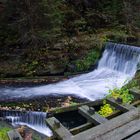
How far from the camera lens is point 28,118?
958 centimetres

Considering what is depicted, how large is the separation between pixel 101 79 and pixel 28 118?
4.98m

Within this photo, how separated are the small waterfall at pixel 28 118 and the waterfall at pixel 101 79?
1647mm

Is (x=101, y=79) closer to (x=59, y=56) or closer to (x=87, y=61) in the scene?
(x=87, y=61)

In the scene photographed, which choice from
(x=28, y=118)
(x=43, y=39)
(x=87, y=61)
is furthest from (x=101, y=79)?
(x=28, y=118)

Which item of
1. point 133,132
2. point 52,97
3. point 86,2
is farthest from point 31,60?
point 133,132

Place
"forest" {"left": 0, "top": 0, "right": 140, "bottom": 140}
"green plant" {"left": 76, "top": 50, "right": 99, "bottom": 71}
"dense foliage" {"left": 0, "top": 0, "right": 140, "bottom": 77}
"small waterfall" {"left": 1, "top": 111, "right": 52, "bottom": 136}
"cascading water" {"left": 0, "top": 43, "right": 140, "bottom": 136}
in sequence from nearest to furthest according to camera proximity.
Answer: "small waterfall" {"left": 1, "top": 111, "right": 52, "bottom": 136}
"forest" {"left": 0, "top": 0, "right": 140, "bottom": 140}
"cascading water" {"left": 0, "top": 43, "right": 140, "bottom": 136}
"dense foliage" {"left": 0, "top": 0, "right": 140, "bottom": 77}
"green plant" {"left": 76, "top": 50, "right": 99, "bottom": 71}

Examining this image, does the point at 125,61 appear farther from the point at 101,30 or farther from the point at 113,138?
the point at 113,138

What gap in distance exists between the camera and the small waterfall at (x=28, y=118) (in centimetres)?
932

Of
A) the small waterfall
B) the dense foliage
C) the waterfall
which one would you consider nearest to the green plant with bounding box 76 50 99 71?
the dense foliage

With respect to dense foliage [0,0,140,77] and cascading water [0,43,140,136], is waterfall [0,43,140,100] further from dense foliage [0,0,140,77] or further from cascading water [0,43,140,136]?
dense foliage [0,0,140,77]

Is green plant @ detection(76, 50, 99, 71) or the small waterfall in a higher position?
green plant @ detection(76, 50, 99, 71)

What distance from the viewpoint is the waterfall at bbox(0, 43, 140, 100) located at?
11.6m

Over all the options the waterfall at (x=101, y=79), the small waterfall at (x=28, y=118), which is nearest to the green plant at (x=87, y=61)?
the waterfall at (x=101, y=79)

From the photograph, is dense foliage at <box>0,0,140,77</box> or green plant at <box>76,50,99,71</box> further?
green plant at <box>76,50,99,71</box>
